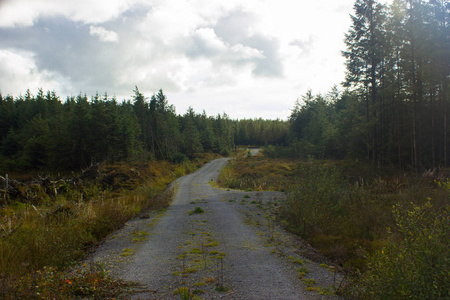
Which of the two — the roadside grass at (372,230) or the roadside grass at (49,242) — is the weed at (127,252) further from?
the roadside grass at (372,230)

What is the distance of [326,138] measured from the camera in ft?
133

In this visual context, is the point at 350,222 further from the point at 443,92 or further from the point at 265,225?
the point at 443,92

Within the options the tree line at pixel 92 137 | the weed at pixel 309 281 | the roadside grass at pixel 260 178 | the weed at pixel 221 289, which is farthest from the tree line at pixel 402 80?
the tree line at pixel 92 137

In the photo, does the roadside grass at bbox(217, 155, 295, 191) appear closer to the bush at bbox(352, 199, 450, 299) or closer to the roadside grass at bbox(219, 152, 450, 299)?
the roadside grass at bbox(219, 152, 450, 299)

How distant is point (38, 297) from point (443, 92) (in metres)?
25.5

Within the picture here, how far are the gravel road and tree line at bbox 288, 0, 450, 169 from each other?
693 inches

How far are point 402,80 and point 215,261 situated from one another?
23612 millimetres

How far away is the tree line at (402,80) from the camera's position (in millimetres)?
19422

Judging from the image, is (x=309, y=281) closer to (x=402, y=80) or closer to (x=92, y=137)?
(x=402, y=80)

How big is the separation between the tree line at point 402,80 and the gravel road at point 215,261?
17.6m

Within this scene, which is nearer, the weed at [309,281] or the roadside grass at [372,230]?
the roadside grass at [372,230]

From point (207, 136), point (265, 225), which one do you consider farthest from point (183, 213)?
point (207, 136)

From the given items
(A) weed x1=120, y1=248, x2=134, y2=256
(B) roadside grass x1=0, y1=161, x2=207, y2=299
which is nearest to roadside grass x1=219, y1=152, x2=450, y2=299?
(B) roadside grass x1=0, y1=161, x2=207, y2=299

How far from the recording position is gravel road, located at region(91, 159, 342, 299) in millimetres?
4234
